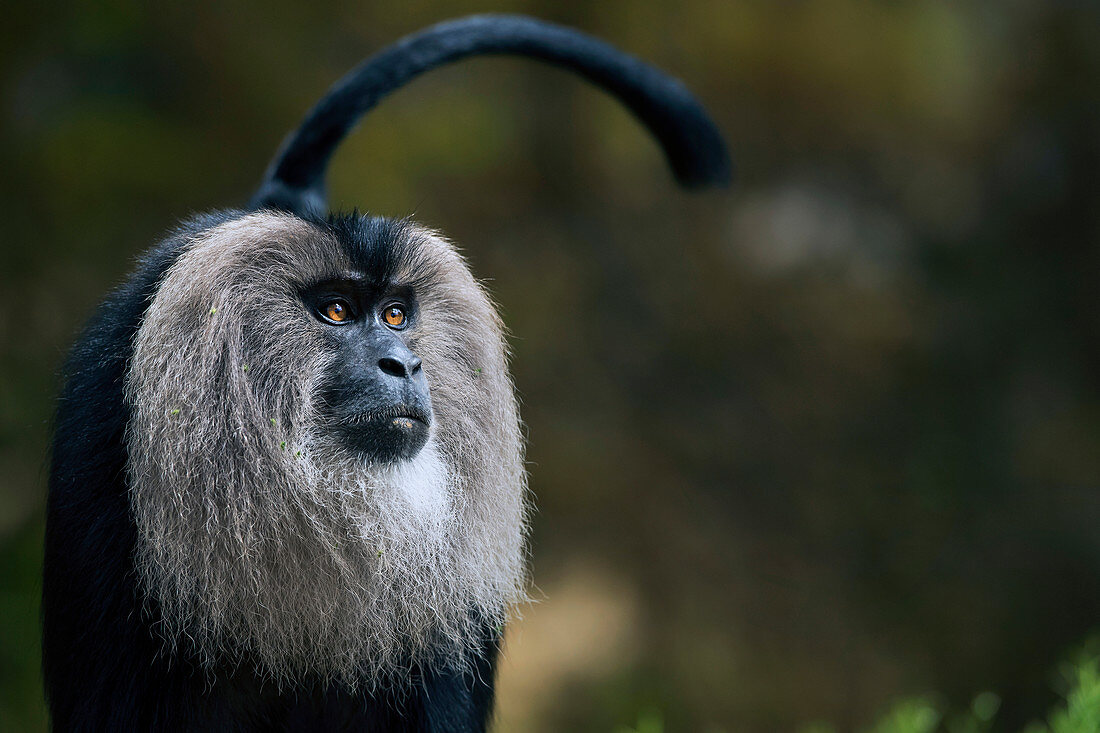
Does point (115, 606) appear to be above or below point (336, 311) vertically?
below

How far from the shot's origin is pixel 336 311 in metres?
2.22

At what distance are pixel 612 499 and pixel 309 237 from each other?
3.79 metres

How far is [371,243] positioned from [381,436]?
0.43 m

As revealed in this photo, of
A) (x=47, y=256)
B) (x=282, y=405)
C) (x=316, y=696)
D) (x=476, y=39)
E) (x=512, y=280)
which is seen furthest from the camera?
(x=512, y=280)

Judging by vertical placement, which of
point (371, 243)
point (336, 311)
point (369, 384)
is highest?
point (371, 243)

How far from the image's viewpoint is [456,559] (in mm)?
2295

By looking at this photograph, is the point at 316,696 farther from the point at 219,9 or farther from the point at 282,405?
the point at 219,9

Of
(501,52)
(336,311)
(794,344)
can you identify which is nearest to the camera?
(336,311)

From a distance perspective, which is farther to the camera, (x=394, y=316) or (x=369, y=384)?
(x=394, y=316)

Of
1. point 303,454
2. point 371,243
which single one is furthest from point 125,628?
point 371,243

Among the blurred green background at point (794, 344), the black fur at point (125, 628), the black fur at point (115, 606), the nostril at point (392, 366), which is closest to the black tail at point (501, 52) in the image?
the black fur at point (125, 628)

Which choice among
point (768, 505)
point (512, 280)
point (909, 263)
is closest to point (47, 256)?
point (512, 280)

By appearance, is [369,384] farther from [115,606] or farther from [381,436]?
[115,606]

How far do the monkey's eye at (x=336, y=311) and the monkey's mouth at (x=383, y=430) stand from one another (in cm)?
24
